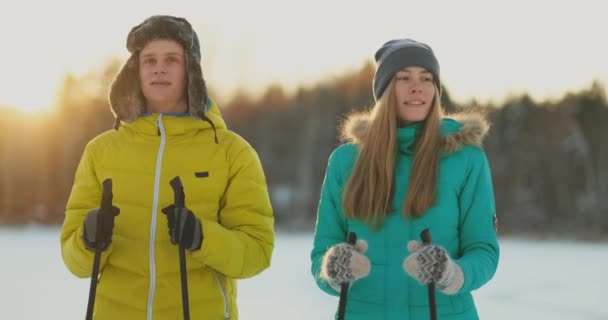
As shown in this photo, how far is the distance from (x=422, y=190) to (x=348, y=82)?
78.0 ft

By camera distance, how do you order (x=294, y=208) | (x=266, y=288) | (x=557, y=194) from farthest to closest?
(x=294, y=208)
(x=557, y=194)
(x=266, y=288)

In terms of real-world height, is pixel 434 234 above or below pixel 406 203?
below

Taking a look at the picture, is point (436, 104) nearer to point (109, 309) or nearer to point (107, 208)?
point (107, 208)

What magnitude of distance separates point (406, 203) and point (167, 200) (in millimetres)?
845

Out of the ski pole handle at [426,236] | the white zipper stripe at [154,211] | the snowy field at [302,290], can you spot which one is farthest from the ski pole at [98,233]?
the snowy field at [302,290]

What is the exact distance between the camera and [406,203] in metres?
2.45

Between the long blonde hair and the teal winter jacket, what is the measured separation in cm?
3

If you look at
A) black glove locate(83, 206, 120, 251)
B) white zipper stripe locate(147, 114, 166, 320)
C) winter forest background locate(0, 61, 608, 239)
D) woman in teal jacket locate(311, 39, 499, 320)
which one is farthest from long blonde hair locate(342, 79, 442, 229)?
winter forest background locate(0, 61, 608, 239)

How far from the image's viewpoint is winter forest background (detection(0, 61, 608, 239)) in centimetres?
2323

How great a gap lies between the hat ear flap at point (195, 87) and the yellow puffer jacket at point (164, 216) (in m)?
0.04

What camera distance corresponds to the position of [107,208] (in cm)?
236

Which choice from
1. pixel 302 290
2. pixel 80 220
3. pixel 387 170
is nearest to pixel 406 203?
pixel 387 170

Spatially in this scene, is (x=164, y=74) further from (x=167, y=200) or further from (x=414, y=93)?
(x=414, y=93)

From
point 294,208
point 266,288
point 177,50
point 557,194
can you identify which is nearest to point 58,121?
point 294,208
